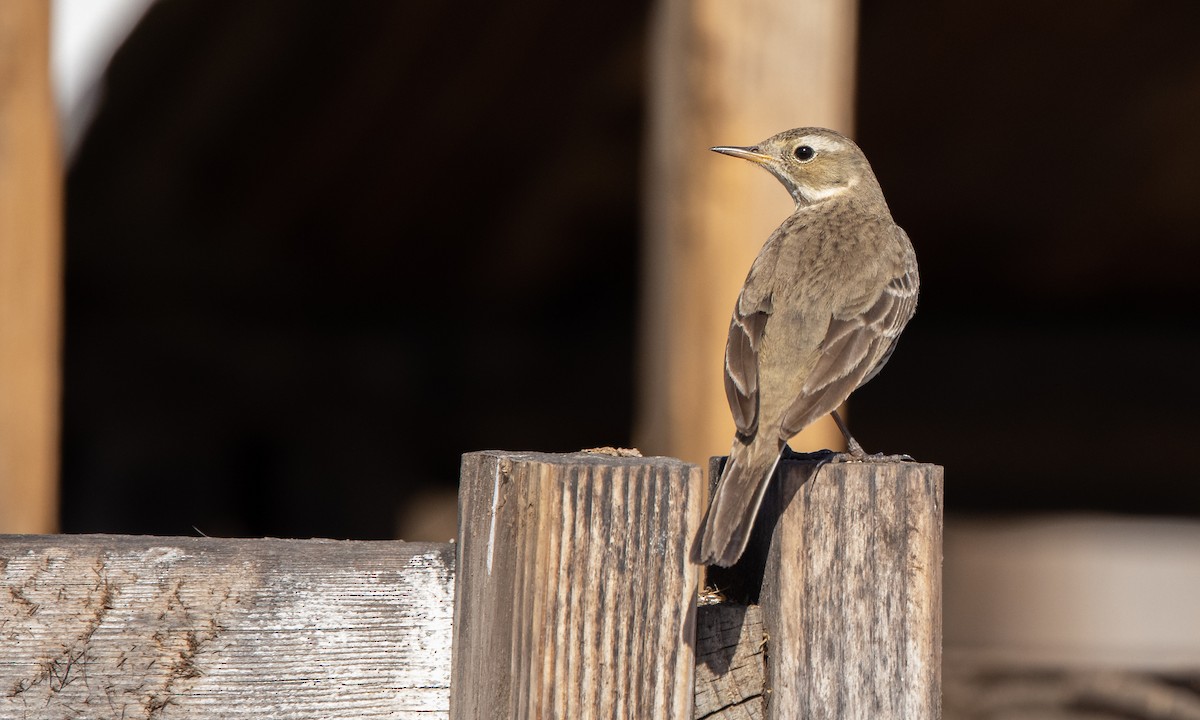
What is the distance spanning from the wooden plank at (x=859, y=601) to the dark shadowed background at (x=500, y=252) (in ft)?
15.5

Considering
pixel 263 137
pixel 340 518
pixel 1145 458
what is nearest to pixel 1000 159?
pixel 1145 458

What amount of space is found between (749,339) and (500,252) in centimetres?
486

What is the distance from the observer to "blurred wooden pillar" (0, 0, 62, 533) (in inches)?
168

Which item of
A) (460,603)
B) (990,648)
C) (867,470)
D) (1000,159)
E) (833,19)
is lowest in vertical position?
(990,648)

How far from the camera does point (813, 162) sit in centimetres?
470

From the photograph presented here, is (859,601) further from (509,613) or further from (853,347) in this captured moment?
(853,347)

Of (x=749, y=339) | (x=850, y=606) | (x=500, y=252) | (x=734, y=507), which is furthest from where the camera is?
(x=500, y=252)

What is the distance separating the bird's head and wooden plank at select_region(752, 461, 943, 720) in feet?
6.95

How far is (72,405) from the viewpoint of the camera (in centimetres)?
891

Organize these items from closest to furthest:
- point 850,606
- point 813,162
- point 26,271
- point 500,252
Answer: point 850,606 → point 26,271 → point 813,162 → point 500,252

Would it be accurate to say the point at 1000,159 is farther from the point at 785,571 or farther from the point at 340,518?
the point at 785,571

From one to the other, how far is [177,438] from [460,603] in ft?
24.4

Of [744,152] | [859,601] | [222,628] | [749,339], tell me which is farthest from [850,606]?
[744,152]

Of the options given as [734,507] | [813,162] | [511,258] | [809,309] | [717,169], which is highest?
[511,258]
